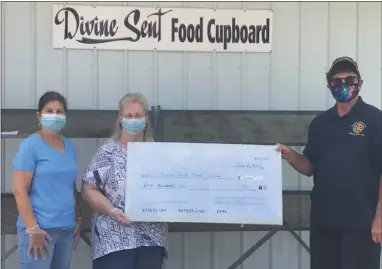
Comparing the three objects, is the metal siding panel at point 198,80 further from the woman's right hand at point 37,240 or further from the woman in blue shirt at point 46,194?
the woman's right hand at point 37,240

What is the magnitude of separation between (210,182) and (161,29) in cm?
166

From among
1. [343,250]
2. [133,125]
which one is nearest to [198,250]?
[343,250]

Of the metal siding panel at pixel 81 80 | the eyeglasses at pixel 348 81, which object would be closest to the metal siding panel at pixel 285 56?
the eyeglasses at pixel 348 81

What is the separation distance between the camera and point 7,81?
4758mm

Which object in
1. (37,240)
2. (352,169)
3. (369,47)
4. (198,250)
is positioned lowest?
(198,250)

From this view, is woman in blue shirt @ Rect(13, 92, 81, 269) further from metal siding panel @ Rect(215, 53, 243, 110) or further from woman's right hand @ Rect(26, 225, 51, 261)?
metal siding panel @ Rect(215, 53, 243, 110)

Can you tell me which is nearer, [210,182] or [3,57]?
[210,182]

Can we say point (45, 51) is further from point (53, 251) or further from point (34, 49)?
point (53, 251)

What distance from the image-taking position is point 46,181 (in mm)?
3439

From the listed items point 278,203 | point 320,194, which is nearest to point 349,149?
point 320,194

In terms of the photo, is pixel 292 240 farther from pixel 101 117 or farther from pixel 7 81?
pixel 7 81

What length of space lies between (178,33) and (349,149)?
1933mm

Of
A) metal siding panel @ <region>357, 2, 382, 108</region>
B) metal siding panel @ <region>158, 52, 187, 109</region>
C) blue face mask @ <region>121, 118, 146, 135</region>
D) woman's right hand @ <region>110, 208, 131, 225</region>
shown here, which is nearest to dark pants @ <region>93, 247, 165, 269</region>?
woman's right hand @ <region>110, 208, 131, 225</region>

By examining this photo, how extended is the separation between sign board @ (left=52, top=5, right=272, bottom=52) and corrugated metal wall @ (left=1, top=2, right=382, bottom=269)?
0.06m
